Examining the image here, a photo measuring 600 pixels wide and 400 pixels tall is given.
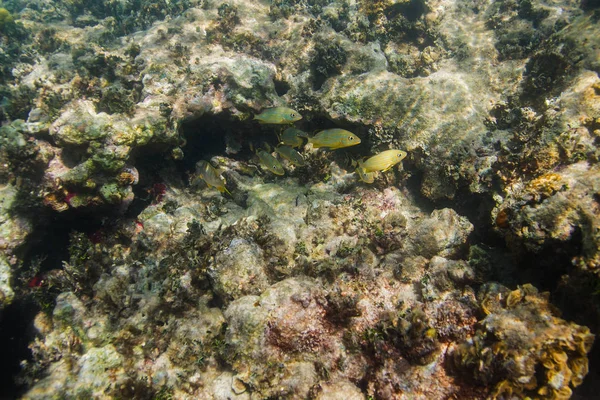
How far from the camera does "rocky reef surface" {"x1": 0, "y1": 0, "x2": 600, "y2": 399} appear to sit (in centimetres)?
331

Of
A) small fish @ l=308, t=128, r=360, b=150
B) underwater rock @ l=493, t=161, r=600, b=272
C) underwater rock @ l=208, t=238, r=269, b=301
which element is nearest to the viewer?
underwater rock @ l=493, t=161, r=600, b=272

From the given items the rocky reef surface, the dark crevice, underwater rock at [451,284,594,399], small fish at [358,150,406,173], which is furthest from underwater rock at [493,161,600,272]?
the dark crevice

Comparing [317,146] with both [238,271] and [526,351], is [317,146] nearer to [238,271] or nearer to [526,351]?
[238,271]

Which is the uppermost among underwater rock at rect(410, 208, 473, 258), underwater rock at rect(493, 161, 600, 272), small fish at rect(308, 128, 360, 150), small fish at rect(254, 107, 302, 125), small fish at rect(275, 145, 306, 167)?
underwater rock at rect(493, 161, 600, 272)

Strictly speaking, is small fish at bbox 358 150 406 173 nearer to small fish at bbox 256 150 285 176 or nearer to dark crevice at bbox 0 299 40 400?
small fish at bbox 256 150 285 176

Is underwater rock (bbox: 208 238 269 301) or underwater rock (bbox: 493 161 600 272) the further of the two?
underwater rock (bbox: 208 238 269 301)

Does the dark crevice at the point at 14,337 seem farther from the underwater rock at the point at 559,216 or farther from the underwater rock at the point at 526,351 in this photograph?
the underwater rock at the point at 559,216

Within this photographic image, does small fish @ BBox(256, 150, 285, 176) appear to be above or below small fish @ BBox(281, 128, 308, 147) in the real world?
below

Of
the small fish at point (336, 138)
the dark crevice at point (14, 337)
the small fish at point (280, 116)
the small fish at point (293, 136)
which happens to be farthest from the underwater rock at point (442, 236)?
the dark crevice at point (14, 337)

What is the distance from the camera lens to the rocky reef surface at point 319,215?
331cm

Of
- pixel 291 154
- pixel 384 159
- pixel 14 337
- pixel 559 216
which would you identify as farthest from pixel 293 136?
pixel 14 337

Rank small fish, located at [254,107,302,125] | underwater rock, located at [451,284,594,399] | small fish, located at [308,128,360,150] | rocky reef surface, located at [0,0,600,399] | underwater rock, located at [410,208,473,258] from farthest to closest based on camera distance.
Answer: small fish, located at [254,107,302,125] < small fish, located at [308,128,360,150] < underwater rock, located at [410,208,473,258] < rocky reef surface, located at [0,0,600,399] < underwater rock, located at [451,284,594,399]

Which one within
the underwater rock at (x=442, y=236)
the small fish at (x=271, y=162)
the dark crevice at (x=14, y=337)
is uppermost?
the small fish at (x=271, y=162)

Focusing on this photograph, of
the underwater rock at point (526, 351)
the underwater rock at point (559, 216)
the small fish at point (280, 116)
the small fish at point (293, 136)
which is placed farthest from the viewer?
the small fish at point (280, 116)
